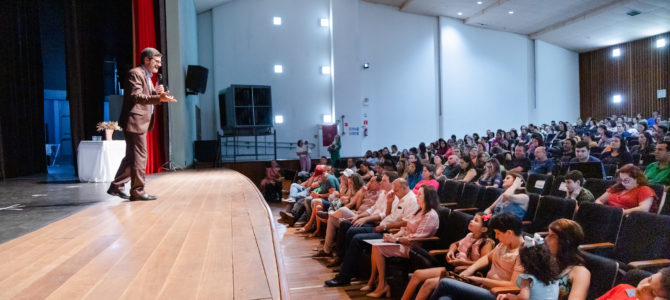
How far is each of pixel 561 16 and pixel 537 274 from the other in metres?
11.8

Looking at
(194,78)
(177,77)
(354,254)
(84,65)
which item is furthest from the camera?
(194,78)

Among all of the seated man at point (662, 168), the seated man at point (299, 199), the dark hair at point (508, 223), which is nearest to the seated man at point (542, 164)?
the seated man at point (662, 168)

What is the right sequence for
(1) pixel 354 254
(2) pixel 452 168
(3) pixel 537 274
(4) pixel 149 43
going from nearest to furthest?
(3) pixel 537 274
(1) pixel 354 254
(2) pixel 452 168
(4) pixel 149 43

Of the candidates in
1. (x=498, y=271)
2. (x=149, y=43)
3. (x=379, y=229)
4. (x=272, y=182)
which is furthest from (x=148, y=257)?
(x=272, y=182)

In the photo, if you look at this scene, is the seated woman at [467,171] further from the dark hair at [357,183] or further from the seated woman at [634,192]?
the seated woman at [634,192]

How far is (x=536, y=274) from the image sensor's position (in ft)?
6.73

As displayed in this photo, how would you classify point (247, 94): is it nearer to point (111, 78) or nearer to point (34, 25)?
point (111, 78)

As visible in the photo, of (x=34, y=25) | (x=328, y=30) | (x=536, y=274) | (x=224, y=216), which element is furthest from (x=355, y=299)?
(x=328, y=30)

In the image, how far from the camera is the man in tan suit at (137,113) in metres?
2.86

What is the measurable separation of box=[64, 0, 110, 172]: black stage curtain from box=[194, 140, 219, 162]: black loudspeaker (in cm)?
225

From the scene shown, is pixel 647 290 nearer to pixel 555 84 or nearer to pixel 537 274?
pixel 537 274

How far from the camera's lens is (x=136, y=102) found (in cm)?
287

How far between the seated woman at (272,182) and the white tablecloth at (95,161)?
4.22 meters

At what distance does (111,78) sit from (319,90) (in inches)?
206
